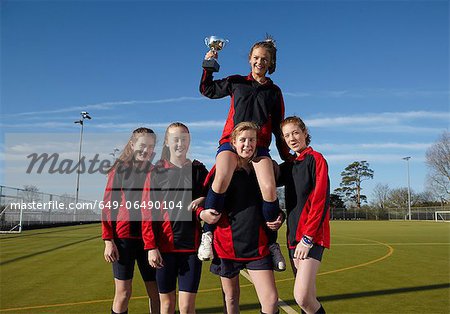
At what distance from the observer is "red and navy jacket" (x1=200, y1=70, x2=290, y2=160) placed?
394 centimetres

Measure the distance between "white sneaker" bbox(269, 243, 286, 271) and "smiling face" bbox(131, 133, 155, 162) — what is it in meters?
1.69

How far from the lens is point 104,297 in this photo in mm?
6270

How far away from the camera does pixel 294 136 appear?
3814 mm

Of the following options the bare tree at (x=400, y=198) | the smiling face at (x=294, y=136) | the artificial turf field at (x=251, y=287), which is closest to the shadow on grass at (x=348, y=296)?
the artificial turf field at (x=251, y=287)

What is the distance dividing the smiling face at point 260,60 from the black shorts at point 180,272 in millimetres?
1987

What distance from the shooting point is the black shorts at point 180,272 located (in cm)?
362

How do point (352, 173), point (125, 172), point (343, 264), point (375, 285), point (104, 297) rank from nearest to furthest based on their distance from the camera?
point (125, 172)
point (104, 297)
point (375, 285)
point (343, 264)
point (352, 173)

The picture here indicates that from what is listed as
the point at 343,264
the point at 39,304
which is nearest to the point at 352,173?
the point at 343,264

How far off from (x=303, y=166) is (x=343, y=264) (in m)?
7.03

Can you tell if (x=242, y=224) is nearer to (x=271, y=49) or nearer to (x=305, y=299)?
(x=305, y=299)

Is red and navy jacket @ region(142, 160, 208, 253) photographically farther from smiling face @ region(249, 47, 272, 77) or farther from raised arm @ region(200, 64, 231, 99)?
smiling face @ region(249, 47, 272, 77)

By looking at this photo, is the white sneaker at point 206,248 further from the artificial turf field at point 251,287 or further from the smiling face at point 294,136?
the artificial turf field at point 251,287

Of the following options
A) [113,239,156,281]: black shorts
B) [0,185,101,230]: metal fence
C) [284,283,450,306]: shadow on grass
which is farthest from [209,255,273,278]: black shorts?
[0,185,101,230]: metal fence

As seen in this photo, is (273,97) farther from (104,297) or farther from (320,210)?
(104,297)
